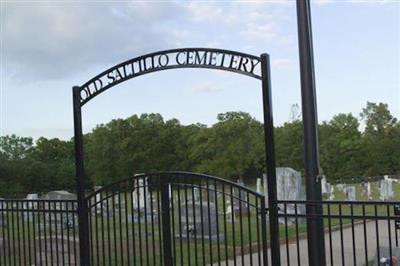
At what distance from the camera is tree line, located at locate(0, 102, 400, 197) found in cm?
4300

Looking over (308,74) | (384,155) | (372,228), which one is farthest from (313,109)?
(384,155)

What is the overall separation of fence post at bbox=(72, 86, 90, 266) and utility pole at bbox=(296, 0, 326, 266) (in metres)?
2.90

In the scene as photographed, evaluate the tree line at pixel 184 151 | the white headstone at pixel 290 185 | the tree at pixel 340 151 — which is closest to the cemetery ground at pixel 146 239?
the white headstone at pixel 290 185

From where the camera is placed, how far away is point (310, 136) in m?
5.25

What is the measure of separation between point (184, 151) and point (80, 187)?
45069 mm

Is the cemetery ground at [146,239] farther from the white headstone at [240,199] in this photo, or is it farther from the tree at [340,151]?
the tree at [340,151]

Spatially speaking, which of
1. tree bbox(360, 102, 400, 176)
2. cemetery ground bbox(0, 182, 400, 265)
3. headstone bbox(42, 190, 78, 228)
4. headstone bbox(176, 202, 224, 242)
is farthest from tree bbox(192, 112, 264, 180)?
headstone bbox(176, 202, 224, 242)

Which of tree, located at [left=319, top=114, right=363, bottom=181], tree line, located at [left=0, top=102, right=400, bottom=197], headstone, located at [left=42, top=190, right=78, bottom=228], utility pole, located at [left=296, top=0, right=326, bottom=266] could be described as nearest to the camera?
utility pole, located at [left=296, top=0, right=326, bottom=266]

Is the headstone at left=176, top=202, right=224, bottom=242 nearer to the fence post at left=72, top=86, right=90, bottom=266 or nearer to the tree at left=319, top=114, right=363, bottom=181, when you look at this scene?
the fence post at left=72, top=86, right=90, bottom=266

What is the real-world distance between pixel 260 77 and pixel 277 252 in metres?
1.80

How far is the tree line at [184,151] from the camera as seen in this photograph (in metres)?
43.0

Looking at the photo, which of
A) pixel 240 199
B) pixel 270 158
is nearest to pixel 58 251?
pixel 240 199

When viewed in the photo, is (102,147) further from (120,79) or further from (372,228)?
(120,79)

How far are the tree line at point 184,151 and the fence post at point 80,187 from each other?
3289 cm
